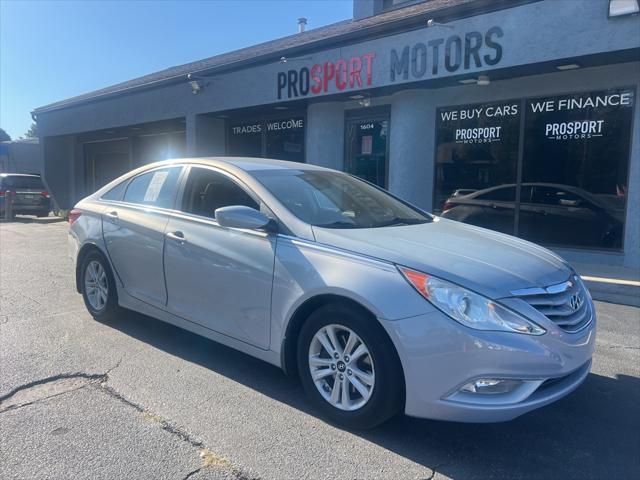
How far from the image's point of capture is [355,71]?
33.0ft

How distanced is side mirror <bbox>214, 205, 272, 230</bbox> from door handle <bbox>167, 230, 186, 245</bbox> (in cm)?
67

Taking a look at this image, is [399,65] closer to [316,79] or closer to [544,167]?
[316,79]

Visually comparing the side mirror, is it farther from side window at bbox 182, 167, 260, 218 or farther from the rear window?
the rear window

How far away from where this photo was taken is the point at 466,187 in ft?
32.4

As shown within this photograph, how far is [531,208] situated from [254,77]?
6.66m

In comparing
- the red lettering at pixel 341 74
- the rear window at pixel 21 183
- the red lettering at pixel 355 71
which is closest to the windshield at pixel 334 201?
the red lettering at pixel 355 71

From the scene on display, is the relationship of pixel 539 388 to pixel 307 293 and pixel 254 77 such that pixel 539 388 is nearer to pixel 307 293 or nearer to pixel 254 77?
pixel 307 293

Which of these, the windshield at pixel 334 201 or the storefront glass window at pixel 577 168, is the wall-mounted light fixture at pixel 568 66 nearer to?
the storefront glass window at pixel 577 168

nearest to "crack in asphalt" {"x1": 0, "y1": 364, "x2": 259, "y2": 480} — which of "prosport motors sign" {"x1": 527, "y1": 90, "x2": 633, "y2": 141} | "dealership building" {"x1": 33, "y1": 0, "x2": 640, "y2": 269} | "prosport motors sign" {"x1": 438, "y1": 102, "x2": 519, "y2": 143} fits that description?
"dealership building" {"x1": 33, "y1": 0, "x2": 640, "y2": 269}

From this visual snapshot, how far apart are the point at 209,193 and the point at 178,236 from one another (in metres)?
0.42

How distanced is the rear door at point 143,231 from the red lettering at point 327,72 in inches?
244

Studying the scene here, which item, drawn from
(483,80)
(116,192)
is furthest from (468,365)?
(483,80)

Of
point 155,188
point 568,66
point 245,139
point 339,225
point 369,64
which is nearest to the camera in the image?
point 339,225

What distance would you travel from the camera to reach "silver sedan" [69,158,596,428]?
9.11 ft
